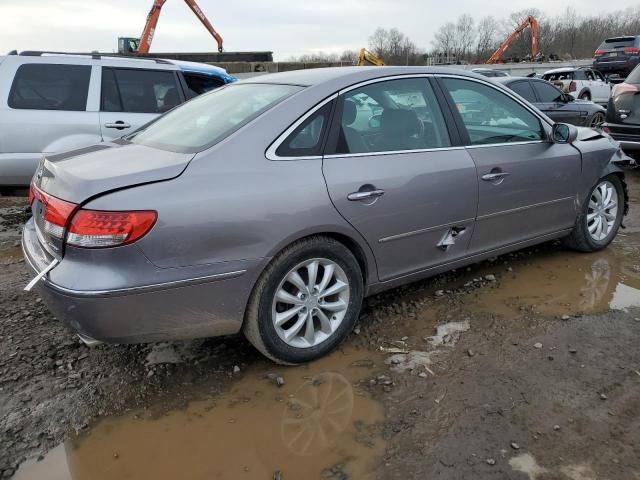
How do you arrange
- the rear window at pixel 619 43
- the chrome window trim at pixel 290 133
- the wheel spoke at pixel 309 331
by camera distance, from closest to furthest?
the chrome window trim at pixel 290 133 < the wheel spoke at pixel 309 331 < the rear window at pixel 619 43

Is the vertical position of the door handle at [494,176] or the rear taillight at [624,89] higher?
the rear taillight at [624,89]

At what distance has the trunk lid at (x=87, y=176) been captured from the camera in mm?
2387

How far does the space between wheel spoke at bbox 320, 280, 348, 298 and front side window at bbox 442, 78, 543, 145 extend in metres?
1.41

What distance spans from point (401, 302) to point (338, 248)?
1.04 meters

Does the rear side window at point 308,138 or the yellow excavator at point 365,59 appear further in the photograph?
the yellow excavator at point 365,59

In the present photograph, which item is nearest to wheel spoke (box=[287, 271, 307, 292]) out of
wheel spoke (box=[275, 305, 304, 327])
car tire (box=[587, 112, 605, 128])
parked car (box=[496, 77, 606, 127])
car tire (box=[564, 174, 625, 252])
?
wheel spoke (box=[275, 305, 304, 327])

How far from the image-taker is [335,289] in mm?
3010

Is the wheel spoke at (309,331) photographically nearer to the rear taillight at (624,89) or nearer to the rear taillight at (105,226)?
the rear taillight at (105,226)

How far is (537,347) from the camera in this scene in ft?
10.3

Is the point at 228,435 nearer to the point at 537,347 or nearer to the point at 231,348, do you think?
the point at 231,348

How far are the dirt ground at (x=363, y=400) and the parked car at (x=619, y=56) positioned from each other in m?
21.6

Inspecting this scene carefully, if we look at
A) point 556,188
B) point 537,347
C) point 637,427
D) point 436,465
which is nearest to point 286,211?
point 436,465

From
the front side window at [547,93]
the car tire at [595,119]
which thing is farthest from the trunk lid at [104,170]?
the car tire at [595,119]

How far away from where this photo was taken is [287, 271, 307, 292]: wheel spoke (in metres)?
2.82
